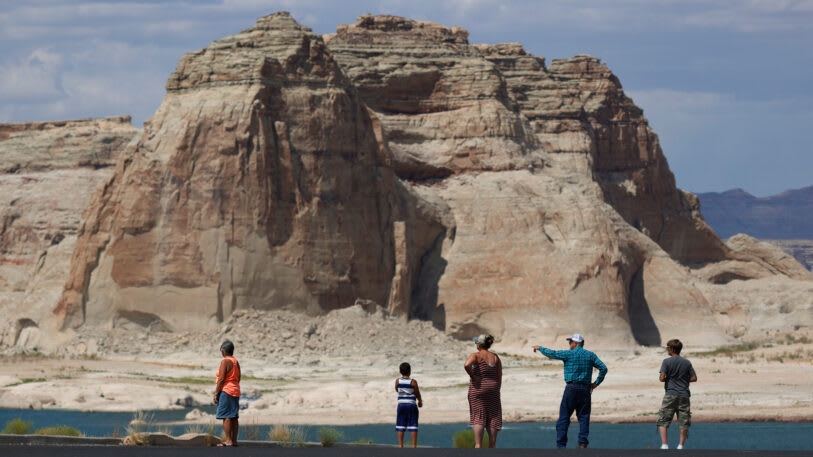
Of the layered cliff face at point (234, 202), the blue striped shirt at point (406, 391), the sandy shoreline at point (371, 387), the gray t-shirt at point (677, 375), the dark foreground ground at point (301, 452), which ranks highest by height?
the layered cliff face at point (234, 202)

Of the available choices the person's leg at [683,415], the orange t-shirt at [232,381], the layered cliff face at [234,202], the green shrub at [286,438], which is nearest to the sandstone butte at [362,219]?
the layered cliff face at [234,202]

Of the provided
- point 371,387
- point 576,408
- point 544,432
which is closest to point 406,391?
point 576,408

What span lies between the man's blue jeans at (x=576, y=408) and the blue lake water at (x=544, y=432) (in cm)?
998

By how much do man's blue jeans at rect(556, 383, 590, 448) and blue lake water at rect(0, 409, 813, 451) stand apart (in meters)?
9.98

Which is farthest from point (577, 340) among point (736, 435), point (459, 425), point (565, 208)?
point (565, 208)

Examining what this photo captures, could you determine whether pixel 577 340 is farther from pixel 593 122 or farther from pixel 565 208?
pixel 593 122

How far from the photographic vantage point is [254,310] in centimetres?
6038

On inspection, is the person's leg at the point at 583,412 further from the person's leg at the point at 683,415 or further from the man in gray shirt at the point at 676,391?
the person's leg at the point at 683,415

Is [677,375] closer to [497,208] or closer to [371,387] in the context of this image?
[371,387]

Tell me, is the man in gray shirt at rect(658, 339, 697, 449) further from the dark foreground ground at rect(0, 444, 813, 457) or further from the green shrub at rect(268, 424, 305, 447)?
the green shrub at rect(268, 424, 305, 447)

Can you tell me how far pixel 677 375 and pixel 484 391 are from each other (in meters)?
2.70

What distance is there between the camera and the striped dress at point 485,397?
77.0 ft

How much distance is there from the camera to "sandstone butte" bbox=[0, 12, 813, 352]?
199ft

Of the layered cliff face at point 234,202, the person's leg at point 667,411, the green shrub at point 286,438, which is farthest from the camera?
the layered cliff face at point 234,202
